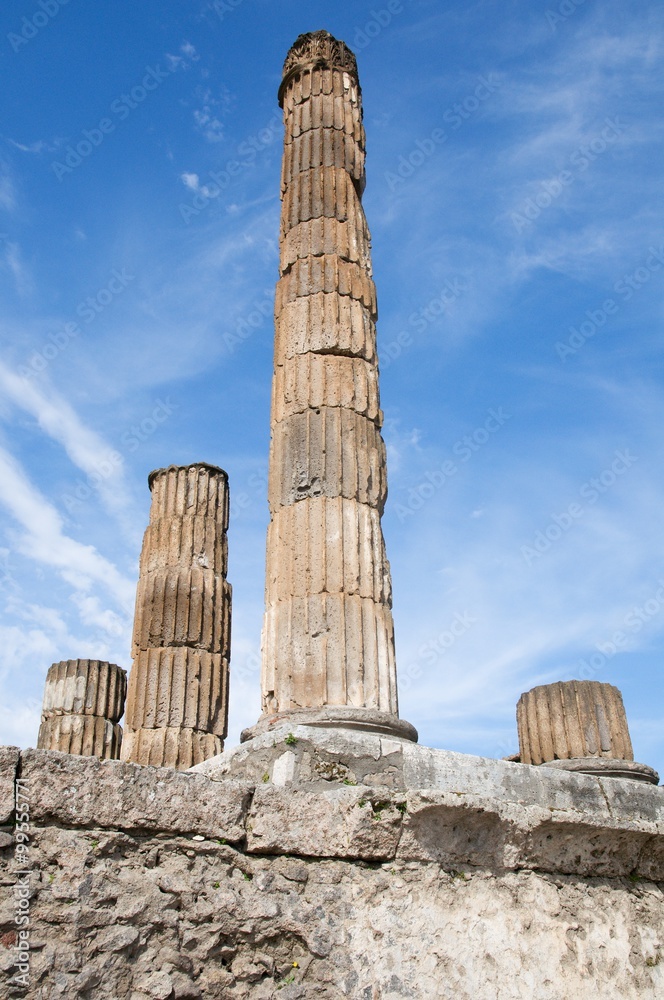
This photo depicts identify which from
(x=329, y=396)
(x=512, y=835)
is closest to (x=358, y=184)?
(x=329, y=396)

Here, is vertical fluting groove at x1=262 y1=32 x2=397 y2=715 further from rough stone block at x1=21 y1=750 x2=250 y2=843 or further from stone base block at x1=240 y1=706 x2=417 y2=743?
rough stone block at x1=21 y1=750 x2=250 y2=843

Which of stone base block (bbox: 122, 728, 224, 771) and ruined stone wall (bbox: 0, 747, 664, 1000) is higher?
stone base block (bbox: 122, 728, 224, 771)

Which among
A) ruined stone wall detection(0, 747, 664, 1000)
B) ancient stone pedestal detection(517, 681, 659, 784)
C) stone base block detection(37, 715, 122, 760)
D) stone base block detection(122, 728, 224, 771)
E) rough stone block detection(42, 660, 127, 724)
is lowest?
ruined stone wall detection(0, 747, 664, 1000)

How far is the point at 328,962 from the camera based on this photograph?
4219 millimetres

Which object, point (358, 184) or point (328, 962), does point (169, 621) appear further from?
point (328, 962)

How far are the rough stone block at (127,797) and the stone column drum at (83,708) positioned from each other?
→ 971cm

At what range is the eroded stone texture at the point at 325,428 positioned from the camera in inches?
251

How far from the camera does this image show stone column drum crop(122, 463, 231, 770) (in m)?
10.9

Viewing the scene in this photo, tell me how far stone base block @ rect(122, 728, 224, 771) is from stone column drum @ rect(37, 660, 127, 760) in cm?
279

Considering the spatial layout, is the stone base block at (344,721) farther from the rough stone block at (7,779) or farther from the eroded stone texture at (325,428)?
the rough stone block at (7,779)

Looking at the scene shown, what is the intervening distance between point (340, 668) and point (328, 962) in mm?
2284

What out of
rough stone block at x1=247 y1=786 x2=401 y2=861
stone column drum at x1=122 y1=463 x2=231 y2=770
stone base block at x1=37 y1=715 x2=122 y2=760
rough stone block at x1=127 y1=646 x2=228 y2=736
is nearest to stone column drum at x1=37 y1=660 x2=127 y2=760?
stone base block at x1=37 y1=715 x2=122 y2=760

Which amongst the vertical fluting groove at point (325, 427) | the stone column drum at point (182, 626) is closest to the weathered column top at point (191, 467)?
the stone column drum at point (182, 626)

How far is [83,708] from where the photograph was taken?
1366 centimetres
